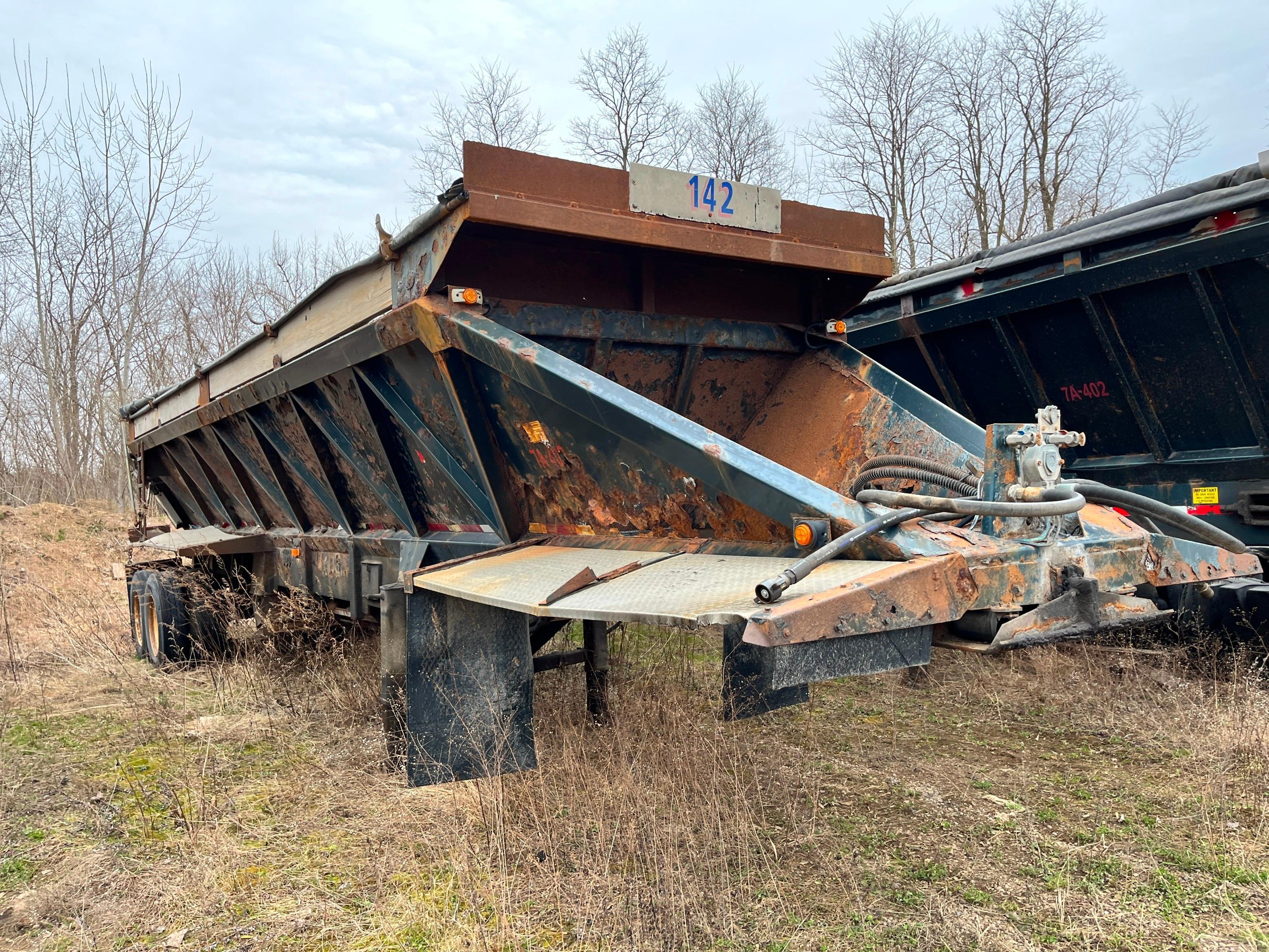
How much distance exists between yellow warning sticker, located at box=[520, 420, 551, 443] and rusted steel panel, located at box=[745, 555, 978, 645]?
145 cm

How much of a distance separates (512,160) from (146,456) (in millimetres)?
6969

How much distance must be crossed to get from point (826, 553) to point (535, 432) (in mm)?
1413

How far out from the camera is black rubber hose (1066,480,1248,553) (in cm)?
262

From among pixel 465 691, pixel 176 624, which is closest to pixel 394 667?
pixel 465 691

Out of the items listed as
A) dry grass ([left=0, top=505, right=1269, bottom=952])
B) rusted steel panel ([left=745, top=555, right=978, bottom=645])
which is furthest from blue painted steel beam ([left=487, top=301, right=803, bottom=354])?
rusted steel panel ([left=745, top=555, right=978, bottom=645])

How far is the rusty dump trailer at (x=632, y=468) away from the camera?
2.37m

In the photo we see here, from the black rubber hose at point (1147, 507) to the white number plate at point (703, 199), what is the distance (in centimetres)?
165

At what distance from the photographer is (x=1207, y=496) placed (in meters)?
4.66

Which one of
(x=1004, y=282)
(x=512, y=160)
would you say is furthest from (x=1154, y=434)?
(x=512, y=160)

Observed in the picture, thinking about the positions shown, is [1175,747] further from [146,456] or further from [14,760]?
[146,456]

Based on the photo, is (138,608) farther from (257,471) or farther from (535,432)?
(535,432)

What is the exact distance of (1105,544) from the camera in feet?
8.73

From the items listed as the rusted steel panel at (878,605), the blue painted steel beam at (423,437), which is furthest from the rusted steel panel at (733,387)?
the rusted steel panel at (878,605)

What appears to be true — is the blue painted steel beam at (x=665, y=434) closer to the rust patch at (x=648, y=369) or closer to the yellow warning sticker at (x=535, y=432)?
the yellow warning sticker at (x=535, y=432)
